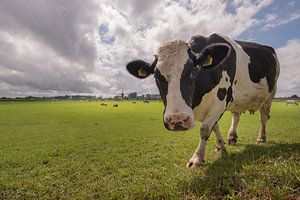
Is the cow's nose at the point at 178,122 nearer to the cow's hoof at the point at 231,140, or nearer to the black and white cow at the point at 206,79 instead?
the black and white cow at the point at 206,79

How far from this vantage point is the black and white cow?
12.7 ft

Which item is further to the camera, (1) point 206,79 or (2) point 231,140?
(2) point 231,140

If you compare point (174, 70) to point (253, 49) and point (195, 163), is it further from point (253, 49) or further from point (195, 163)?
point (253, 49)

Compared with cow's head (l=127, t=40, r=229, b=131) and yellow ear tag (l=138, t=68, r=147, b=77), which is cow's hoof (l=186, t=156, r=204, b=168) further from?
yellow ear tag (l=138, t=68, r=147, b=77)

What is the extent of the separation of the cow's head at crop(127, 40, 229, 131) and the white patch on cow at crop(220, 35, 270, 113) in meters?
1.64

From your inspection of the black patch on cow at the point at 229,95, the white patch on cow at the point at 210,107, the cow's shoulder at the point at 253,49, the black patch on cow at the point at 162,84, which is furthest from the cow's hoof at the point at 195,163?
the cow's shoulder at the point at 253,49

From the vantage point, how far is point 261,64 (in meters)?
6.80

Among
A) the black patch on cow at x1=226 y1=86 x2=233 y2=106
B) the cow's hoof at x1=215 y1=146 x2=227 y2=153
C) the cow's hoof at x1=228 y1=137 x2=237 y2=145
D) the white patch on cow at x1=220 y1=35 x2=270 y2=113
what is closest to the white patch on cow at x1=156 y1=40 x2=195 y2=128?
the black patch on cow at x1=226 y1=86 x2=233 y2=106

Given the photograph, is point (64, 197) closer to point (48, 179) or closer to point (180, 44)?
point (48, 179)

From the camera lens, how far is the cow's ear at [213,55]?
432cm

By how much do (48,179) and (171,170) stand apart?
2.23 m

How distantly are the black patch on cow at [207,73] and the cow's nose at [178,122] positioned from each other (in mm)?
1158

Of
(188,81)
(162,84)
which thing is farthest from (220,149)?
(162,84)

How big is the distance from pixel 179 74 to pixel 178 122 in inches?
35.5
